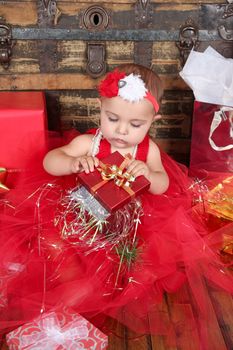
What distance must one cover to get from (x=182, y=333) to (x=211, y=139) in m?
0.75

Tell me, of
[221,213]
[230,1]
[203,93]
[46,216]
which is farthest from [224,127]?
[46,216]

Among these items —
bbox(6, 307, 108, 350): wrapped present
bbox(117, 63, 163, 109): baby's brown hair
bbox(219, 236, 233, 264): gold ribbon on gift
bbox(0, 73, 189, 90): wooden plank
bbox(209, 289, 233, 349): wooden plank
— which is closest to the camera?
bbox(6, 307, 108, 350): wrapped present

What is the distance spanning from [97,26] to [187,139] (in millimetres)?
615

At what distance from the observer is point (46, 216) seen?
1285 millimetres

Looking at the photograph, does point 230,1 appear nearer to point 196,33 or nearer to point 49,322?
point 196,33

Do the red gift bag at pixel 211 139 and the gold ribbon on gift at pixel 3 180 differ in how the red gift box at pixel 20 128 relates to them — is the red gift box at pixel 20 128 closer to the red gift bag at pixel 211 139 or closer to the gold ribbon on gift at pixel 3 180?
the gold ribbon on gift at pixel 3 180

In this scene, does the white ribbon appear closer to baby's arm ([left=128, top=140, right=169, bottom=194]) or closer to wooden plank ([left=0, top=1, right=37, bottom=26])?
baby's arm ([left=128, top=140, right=169, bottom=194])

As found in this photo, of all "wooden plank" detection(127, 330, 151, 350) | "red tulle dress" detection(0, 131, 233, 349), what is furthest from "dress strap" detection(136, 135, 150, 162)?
"wooden plank" detection(127, 330, 151, 350)

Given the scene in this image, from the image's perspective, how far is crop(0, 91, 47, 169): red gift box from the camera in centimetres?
145

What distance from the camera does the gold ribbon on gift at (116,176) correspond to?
1154mm

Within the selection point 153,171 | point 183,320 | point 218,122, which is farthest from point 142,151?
point 183,320

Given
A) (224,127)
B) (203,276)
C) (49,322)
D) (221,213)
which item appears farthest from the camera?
(224,127)

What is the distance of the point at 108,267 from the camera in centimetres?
119

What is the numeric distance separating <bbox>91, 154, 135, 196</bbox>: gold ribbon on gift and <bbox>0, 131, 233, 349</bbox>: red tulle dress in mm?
154
